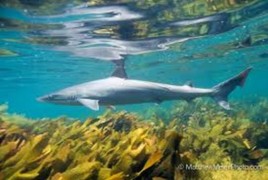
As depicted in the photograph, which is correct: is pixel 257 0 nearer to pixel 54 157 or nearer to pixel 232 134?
pixel 232 134

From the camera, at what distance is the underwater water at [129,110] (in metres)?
3.99

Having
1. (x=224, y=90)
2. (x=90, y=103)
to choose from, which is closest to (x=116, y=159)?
(x=90, y=103)

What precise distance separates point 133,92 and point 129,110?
7848 millimetres

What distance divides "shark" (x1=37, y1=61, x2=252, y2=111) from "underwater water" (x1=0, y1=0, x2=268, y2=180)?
22.2 inches

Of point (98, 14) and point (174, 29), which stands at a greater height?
point (98, 14)

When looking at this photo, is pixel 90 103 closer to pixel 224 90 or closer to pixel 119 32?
pixel 224 90

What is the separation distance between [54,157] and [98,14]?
9.94 meters

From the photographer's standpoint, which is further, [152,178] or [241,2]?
[241,2]

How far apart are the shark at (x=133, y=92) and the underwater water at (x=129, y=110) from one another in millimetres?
563

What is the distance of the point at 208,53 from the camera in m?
26.6

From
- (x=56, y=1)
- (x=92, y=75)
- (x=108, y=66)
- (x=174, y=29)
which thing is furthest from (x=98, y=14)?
(x=92, y=75)

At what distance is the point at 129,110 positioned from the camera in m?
18.5

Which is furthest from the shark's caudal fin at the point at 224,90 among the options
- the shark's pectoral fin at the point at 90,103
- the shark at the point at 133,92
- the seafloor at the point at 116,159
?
the shark's pectoral fin at the point at 90,103

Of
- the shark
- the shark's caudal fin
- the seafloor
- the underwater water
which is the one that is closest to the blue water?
the underwater water
